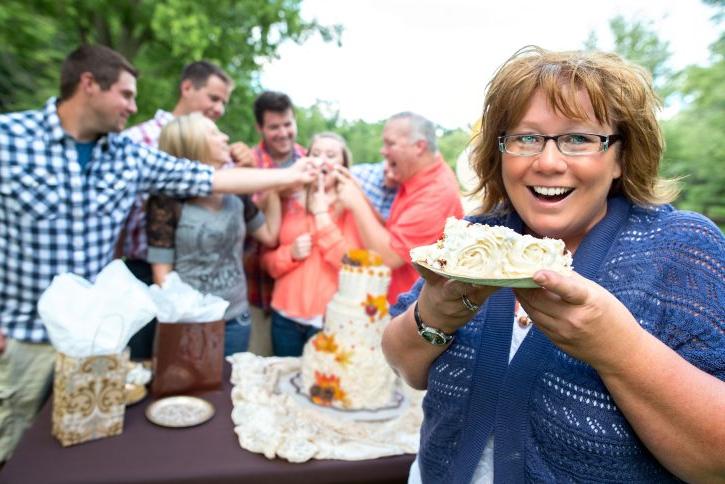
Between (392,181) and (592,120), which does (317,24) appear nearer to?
(392,181)

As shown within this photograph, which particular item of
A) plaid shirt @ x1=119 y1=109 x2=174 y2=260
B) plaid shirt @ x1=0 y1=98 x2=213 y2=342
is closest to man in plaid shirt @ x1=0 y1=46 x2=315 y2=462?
plaid shirt @ x1=0 y1=98 x2=213 y2=342

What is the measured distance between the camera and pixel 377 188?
3.71 metres

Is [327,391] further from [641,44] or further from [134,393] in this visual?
[641,44]

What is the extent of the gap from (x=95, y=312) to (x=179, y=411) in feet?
1.73

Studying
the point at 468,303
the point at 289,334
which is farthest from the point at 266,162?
the point at 468,303

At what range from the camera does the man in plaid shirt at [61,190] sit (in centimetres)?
232

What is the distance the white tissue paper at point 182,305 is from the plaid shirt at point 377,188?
1731 millimetres

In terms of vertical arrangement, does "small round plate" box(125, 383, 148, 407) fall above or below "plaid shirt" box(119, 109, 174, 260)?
below

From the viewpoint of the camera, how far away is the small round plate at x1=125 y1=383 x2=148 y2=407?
6.73 feet

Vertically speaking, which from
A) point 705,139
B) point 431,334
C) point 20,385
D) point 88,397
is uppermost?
point 705,139

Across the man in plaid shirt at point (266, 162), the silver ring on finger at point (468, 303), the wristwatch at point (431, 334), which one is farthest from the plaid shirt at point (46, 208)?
the silver ring on finger at point (468, 303)

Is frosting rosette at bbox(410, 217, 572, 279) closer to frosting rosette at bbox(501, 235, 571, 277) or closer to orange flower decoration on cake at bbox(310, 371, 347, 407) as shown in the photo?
frosting rosette at bbox(501, 235, 571, 277)

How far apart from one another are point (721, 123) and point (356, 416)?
18.7ft

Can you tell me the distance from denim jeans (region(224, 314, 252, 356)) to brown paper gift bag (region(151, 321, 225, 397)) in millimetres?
823
